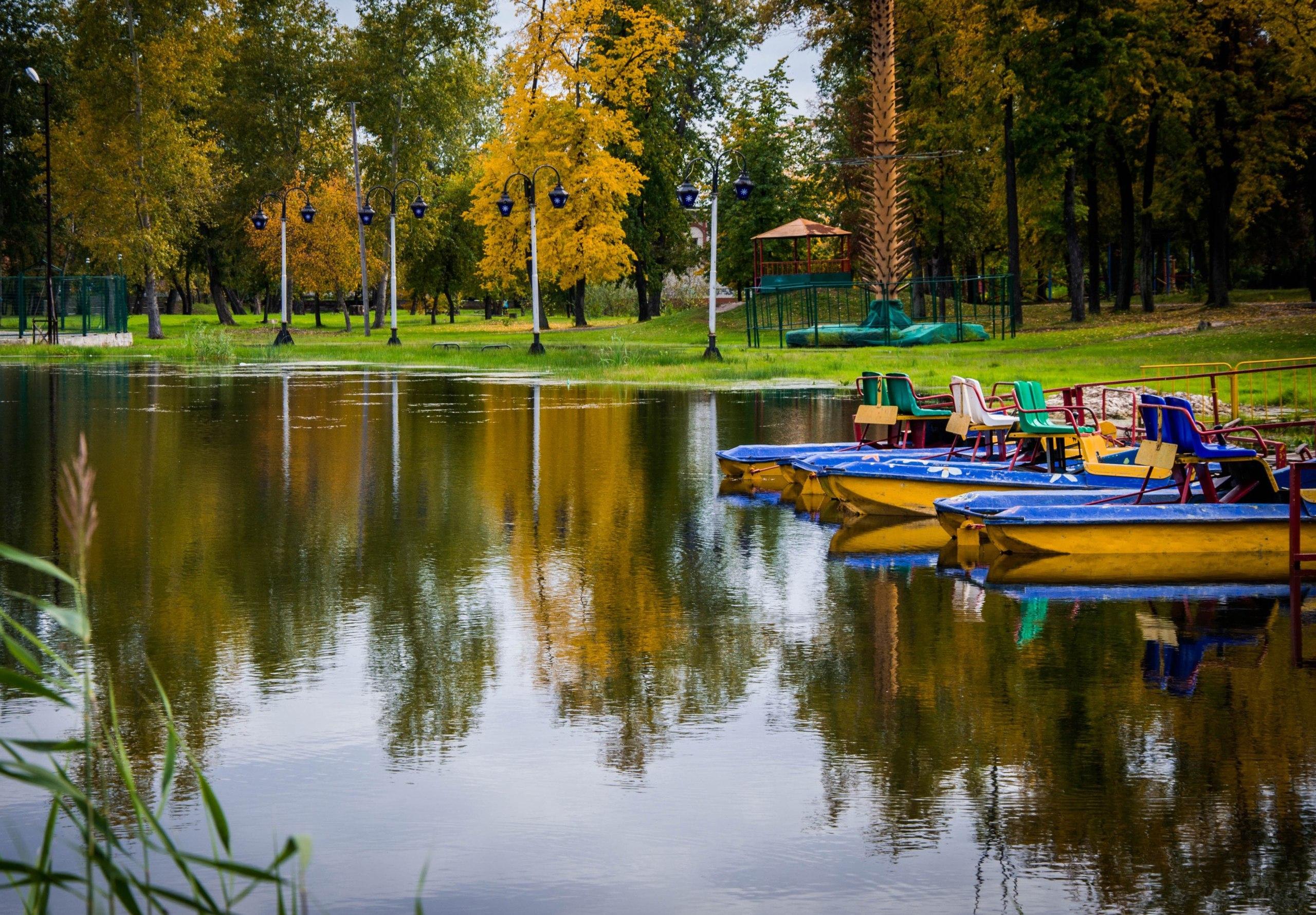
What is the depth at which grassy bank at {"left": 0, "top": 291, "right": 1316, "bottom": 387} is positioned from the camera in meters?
36.5

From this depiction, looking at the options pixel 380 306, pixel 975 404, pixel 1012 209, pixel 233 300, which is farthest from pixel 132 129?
pixel 975 404

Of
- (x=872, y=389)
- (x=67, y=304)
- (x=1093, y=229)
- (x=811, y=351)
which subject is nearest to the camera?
(x=872, y=389)

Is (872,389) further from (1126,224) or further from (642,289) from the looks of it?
(642,289)

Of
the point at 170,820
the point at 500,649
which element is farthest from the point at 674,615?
the point at 170,820

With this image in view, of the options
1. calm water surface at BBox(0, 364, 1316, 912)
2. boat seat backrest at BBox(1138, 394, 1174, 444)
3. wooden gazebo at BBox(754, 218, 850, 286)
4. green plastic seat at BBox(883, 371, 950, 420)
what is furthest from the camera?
wooden gazebo at BBox(754, 218, 850, 286)

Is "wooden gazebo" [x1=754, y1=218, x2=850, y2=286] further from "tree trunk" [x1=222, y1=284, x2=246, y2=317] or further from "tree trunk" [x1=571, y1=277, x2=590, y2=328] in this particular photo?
"tree trunk" [x1=222, y1=284, x2=246, y2=317]

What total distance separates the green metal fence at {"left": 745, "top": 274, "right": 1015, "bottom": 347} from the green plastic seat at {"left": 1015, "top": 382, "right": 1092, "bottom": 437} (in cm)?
3678

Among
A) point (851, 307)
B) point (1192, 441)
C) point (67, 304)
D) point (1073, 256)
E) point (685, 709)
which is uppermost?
point (1073, 256)

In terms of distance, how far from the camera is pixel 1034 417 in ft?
51.0

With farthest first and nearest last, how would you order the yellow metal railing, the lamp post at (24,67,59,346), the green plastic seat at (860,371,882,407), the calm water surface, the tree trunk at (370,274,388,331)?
the tree trunk at (370,274,388,331) → the lamp post at (24,67,59,346) → the yellow metal railing → the green plastic seat at (860,371,882,407) → the calm water surface

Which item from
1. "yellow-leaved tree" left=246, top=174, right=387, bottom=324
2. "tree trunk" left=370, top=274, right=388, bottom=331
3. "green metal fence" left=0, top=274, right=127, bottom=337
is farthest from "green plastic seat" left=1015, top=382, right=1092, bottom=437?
"yellow-leaved tree" left=246, top=174, right=387, bottom=324

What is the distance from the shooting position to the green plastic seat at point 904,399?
17062 millimetres

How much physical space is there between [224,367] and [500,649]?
124ft

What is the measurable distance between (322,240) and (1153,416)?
7754 cm
